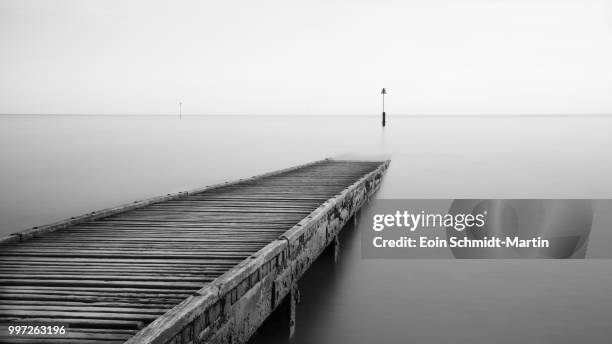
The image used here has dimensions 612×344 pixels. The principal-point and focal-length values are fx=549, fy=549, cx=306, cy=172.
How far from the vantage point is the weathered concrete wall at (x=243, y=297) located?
4094mm

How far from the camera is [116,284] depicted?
5301 mm

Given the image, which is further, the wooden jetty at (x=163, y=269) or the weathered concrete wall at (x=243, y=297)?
the wooden jetty at (x=163, y=269)

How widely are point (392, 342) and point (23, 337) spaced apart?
5120mm

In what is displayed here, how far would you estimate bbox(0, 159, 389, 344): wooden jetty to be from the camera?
14.4 ft

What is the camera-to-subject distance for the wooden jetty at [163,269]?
4.40 metres

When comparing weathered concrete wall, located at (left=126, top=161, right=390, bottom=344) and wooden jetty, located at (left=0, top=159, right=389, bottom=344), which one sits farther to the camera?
wooden jetty, located at (left=0, top=159, right=389, bottom=344)

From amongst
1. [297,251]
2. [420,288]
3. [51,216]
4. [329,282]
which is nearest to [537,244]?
[420,288]

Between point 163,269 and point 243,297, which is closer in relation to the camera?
point 243,297

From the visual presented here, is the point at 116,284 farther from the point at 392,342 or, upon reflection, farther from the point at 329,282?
the point at 329,282

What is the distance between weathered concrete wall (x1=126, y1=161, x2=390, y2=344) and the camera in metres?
4.09

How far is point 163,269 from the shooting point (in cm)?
586

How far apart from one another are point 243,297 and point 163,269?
105cm

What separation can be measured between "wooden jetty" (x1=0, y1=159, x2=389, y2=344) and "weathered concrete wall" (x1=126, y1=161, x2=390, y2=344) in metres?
0.01

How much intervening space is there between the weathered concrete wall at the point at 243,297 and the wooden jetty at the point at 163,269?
1 centimetres
